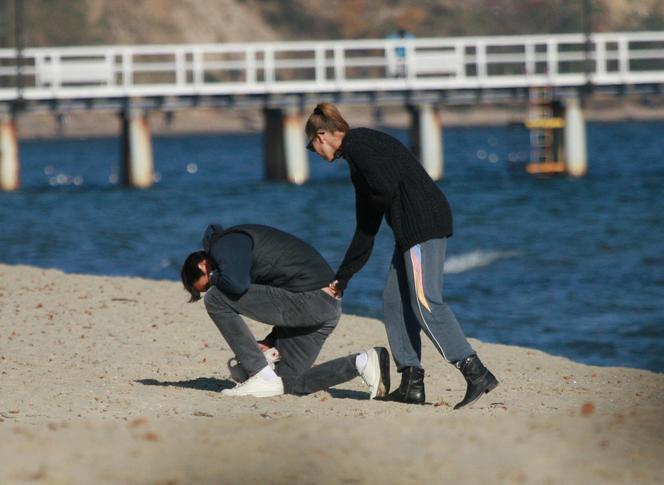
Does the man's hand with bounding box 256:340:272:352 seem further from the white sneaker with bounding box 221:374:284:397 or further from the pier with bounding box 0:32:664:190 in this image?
the pier with bounding box 0:32:664:190

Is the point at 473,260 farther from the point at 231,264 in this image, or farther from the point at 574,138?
the point at 574,138

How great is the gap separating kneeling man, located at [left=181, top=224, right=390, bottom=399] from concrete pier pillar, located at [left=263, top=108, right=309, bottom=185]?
29467mm

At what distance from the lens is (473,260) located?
22.7m

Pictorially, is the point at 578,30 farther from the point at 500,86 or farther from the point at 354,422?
the point at 354,422

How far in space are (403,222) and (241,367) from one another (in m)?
1.29

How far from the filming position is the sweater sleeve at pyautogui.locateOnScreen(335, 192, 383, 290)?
308 inches

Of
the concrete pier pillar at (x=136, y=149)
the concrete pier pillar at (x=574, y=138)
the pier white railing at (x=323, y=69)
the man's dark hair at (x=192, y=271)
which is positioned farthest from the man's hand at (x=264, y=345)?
the concrete pier pillar at (x=574, y=138)

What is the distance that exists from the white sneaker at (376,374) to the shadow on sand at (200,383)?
38.4 inches

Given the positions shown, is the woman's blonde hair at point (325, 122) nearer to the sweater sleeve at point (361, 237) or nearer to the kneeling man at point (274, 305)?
the sweater sleeve at point (361, 237)

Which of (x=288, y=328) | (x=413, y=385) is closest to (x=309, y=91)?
(x=288, y=328)

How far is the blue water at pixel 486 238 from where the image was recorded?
15469mm

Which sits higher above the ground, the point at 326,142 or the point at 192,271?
the point at 326,142

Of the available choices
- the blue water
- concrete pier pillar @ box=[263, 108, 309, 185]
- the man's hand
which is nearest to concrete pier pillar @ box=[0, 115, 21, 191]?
the blue water

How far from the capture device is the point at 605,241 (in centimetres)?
2605
